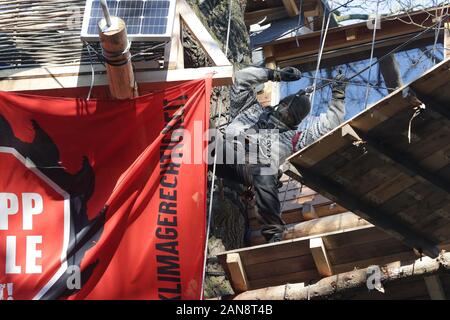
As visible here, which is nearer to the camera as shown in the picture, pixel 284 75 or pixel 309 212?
pixel 309 212

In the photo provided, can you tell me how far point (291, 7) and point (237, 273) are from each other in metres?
7.70

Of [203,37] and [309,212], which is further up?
[203,37]

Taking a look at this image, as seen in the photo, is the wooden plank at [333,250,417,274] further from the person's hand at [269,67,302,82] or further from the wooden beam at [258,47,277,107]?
the wooden beam at [258,47,277,107]

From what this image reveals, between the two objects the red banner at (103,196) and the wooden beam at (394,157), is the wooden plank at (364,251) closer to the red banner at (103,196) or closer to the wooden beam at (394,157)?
the wooden beam at (394,157)

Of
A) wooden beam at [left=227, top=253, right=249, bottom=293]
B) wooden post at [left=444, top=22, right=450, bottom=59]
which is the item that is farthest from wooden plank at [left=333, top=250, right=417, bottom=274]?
wooden post at [left=444, top=22, right=450, bottom=59]

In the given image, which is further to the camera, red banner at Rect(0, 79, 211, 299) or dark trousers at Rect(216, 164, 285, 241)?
dark trousers at Rect(216, 164, 285, 241)

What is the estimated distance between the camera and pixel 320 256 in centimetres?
943

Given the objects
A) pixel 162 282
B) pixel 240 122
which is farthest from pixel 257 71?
pixel 162 282

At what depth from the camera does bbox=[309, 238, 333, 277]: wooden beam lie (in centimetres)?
941

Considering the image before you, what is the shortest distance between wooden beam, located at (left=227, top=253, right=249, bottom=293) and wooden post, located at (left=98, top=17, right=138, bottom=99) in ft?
5.59

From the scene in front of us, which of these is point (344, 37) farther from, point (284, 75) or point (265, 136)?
point (265, 136)

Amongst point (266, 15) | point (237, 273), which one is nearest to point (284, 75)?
point (237, 273)
